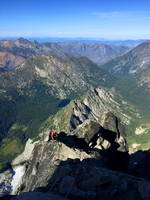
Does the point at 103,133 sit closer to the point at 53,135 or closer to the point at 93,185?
the point at 53,135

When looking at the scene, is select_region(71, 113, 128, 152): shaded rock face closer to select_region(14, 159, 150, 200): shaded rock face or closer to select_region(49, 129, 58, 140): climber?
select_region(49, 129, 58, 140): climber

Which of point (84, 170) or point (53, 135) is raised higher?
point (84, 170)

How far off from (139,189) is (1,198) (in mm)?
22385

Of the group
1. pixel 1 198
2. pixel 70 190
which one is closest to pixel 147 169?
pixel 70 190

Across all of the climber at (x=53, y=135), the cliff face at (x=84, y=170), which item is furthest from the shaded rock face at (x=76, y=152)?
the climber at (x=53, y=135)

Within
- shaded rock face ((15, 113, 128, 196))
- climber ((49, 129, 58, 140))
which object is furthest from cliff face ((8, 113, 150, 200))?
climber ((49, 129, 58, 140))

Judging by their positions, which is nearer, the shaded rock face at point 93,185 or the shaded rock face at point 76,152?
the shaded rock face at point 93,185

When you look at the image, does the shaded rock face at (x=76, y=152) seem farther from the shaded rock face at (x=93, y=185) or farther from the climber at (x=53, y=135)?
the shaded rock face at (x=93, y=185)

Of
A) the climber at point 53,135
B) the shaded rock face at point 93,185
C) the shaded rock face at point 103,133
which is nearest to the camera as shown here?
the shaded rock face at point 93,185

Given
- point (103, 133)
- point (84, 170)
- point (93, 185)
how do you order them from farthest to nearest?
1. point (103, 133)
2. point (84, 170)
3. point (93, 185)

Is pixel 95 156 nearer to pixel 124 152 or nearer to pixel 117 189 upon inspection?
pixel 124 152

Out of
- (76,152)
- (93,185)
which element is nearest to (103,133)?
(76,152)

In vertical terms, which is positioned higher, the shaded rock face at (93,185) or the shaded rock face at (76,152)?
the shaded rock face at (93,185)

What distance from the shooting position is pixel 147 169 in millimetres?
85500
